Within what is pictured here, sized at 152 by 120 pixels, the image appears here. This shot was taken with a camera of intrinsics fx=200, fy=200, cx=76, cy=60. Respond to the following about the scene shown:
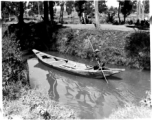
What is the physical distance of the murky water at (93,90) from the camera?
8039 mm

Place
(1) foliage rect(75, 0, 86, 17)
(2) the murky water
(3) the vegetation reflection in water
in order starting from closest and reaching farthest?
(3) the vegetation reflection in water < (2) the murky water < (1) foliage rect(75, 0, 86, 17)

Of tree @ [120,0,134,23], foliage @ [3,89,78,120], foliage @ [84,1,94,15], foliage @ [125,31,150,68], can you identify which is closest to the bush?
foliage @ [3,89,78,120]

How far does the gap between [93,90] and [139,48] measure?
16.5 ft

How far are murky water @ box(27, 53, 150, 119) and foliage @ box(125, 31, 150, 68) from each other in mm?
698

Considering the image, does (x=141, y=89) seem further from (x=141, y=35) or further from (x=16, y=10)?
(x=16, y=10)

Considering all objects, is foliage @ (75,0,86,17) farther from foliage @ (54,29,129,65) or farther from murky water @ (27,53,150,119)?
murky water @ (27,53,150,119)

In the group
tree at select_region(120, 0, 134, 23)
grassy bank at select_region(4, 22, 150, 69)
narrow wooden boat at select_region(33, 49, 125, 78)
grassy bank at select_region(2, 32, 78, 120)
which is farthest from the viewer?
tree at select_region(120, 0, 134, 23)

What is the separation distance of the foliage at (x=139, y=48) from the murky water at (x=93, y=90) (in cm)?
70

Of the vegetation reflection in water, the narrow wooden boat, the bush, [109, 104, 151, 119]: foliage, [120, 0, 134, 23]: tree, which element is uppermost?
[120, 0, 134, 23]: tree

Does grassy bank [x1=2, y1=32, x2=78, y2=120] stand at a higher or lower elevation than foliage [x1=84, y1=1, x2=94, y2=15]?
lower

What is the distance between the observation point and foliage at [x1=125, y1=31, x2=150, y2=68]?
498 inches

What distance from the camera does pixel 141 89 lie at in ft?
32.8

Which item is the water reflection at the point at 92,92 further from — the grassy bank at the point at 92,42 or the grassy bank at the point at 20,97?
the grassy bank at the point at 92,42

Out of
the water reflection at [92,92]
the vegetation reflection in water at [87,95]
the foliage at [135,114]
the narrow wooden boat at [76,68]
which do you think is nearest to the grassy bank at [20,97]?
the vegetation reflection in water at [87,95]
